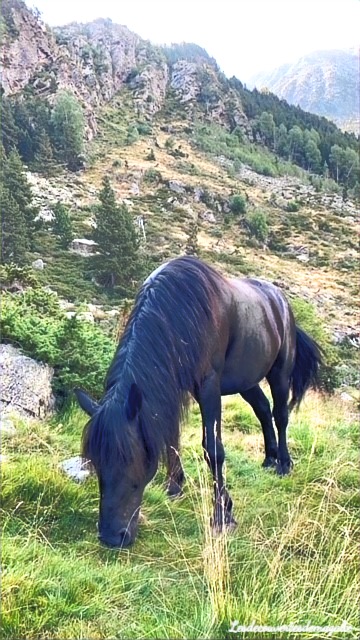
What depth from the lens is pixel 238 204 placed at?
58188 mm

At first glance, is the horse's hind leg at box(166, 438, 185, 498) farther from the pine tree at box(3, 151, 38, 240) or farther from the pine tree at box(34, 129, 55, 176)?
the pine tree at box(34, 129, 55, 176)

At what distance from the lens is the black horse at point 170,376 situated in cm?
321

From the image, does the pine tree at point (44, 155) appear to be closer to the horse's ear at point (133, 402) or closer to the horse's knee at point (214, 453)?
the horse's knee at point (214, 453)

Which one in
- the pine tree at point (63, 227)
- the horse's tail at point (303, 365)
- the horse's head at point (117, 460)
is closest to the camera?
the horse's head at point (117, 460)

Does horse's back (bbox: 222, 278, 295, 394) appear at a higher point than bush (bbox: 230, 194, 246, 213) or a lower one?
higher

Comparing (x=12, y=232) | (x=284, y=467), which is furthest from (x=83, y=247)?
(x=284, y=467)

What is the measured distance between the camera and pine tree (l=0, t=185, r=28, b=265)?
27953mm

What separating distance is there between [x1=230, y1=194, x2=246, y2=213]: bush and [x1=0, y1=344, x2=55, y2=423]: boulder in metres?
54.1

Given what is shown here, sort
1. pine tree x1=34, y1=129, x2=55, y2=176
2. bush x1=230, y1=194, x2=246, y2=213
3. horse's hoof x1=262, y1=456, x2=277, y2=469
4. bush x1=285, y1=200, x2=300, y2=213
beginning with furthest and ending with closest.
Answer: bush x1=285, y1=200, x2=300, y2=213 < bush x1=230, y1=194, x2=246, y2=213 < pine tree x1=34, y1=129, x2=55, y2=176 < horse's hoof x1=262, y1=456, x2=277, y2=469

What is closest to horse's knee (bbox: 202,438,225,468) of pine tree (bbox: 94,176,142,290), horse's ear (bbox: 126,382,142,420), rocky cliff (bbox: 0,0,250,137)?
horse's ear (bbox: 126,382,142,420)

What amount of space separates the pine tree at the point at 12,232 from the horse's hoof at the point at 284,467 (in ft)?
80.3

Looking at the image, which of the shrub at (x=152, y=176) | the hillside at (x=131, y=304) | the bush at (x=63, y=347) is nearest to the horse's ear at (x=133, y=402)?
the hillside at (x=131, y=304)

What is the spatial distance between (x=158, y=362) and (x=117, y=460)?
70 cm

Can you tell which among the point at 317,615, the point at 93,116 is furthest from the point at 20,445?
the point at 93,116
